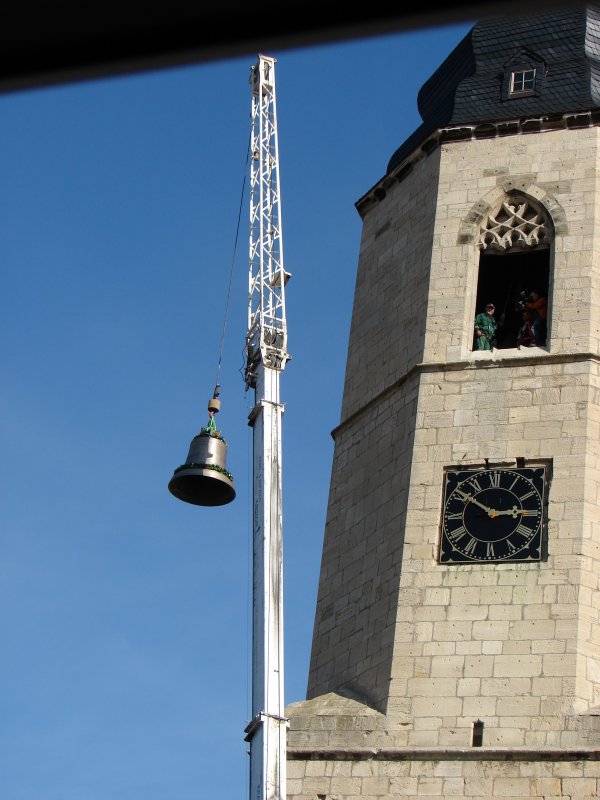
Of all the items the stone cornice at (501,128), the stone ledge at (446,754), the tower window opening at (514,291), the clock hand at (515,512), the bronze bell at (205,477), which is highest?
the stone cornice at (501,128)

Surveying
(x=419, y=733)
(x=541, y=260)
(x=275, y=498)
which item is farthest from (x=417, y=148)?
(x=419, y=733)

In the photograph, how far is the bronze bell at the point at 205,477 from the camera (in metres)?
13.1

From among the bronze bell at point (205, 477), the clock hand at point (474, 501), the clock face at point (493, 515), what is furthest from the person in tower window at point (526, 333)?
the bronze bell at point (205, 477)

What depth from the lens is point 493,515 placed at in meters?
14.7

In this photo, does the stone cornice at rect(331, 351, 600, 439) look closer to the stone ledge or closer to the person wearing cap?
the person wearing cap

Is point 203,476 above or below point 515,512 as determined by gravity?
below

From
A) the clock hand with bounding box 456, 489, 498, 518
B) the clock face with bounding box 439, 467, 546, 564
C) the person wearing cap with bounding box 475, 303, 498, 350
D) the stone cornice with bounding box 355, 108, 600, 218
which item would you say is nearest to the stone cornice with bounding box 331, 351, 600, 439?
the person wearing cap with bounding box 475, 303, 498, 350

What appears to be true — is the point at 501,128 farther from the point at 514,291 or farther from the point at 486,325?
the point at 486,325

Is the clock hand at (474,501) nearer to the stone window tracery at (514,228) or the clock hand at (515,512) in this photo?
the clock hand at (515,512)

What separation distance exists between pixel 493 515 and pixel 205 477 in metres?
3.01

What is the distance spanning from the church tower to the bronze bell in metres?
2.13

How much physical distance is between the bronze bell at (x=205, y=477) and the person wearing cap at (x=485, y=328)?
147 inches

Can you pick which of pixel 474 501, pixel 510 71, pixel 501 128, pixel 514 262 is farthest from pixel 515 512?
pixel 510 71

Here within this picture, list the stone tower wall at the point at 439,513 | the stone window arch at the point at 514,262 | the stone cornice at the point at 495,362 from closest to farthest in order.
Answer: the stone tower wall at the point at 439,513 → the stone cornice at the point at 495,362 → the stone window arch at the point at 514,262
